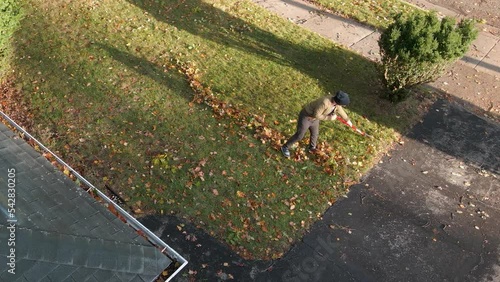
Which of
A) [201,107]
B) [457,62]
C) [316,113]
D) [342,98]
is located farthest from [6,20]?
[457,62]

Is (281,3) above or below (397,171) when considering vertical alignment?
above

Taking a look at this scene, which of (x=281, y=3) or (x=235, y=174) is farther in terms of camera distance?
(x=281, y=3)

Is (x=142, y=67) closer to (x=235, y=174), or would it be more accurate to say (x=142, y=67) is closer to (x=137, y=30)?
(x=137, y=30)

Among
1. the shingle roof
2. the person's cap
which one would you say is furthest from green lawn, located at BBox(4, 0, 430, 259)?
the shingle roof

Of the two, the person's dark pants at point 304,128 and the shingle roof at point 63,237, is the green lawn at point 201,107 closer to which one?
the person's dark pants at point 304,128

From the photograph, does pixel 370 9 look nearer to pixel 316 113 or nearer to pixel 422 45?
pixel 422 45

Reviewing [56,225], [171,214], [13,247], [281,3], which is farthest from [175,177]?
[281,3]

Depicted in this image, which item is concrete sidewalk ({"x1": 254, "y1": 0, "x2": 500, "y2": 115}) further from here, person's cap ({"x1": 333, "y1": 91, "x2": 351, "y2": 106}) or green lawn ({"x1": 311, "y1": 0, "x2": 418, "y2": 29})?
person's cap ({"x1": 333, "y1": 91, "x2": 351, "y2": 106})

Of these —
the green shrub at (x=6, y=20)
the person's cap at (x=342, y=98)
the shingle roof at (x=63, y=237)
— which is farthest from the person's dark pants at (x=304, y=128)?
the green shrub at (x=6, y=20)
